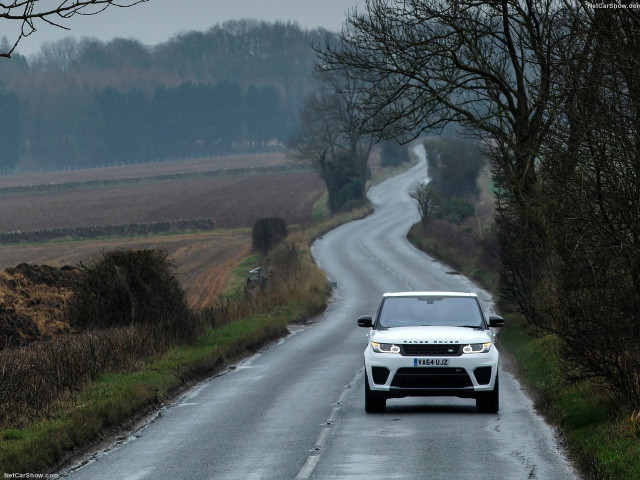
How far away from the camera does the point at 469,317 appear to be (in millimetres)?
18078

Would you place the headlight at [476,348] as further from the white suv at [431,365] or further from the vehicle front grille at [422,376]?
the vehicle front grille at [422,376]

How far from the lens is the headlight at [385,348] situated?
16844mm

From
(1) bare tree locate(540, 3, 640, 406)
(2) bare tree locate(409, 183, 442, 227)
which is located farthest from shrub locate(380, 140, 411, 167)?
(1) bare tree locate(540, 3, 640, 406)

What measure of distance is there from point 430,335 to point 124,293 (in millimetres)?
10590

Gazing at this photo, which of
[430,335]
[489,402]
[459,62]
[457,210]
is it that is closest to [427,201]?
[457,210]

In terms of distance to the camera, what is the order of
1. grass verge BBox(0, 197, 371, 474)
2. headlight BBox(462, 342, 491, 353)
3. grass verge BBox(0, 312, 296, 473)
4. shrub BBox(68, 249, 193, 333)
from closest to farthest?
grass verge BBox(0, 312, 296, 473), grass verge BBox(0, 197, 371, 474), headlight BBox(462, 342, 491, 353), shrub BBox(68, 249, 193, 333)

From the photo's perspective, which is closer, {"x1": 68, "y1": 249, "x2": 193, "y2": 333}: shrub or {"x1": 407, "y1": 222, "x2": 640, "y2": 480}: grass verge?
{"x1": 407, "y1": 222, "x2": 640, "y2": 480}: grass verge

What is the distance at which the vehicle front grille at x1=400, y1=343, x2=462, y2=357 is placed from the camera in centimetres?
1672

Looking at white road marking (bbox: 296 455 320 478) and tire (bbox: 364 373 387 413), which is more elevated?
white road marking (bbox: 296 455 320 478)

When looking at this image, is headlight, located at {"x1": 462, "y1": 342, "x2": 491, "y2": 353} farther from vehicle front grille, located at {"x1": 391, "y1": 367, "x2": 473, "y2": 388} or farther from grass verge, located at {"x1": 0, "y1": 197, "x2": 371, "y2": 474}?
grass verge, located at {"x1": 0, "y1": 197, "x2": 371, "y2": 474}

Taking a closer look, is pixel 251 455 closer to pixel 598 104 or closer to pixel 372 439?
pixel 372 439

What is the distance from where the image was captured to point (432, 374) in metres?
16.6

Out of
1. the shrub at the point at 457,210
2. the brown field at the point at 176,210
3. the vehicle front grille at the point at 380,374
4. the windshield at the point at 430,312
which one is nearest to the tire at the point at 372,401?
the vehicle front grille at the point at 380,374

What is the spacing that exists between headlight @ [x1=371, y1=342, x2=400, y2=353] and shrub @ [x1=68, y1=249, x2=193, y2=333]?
383 inches
